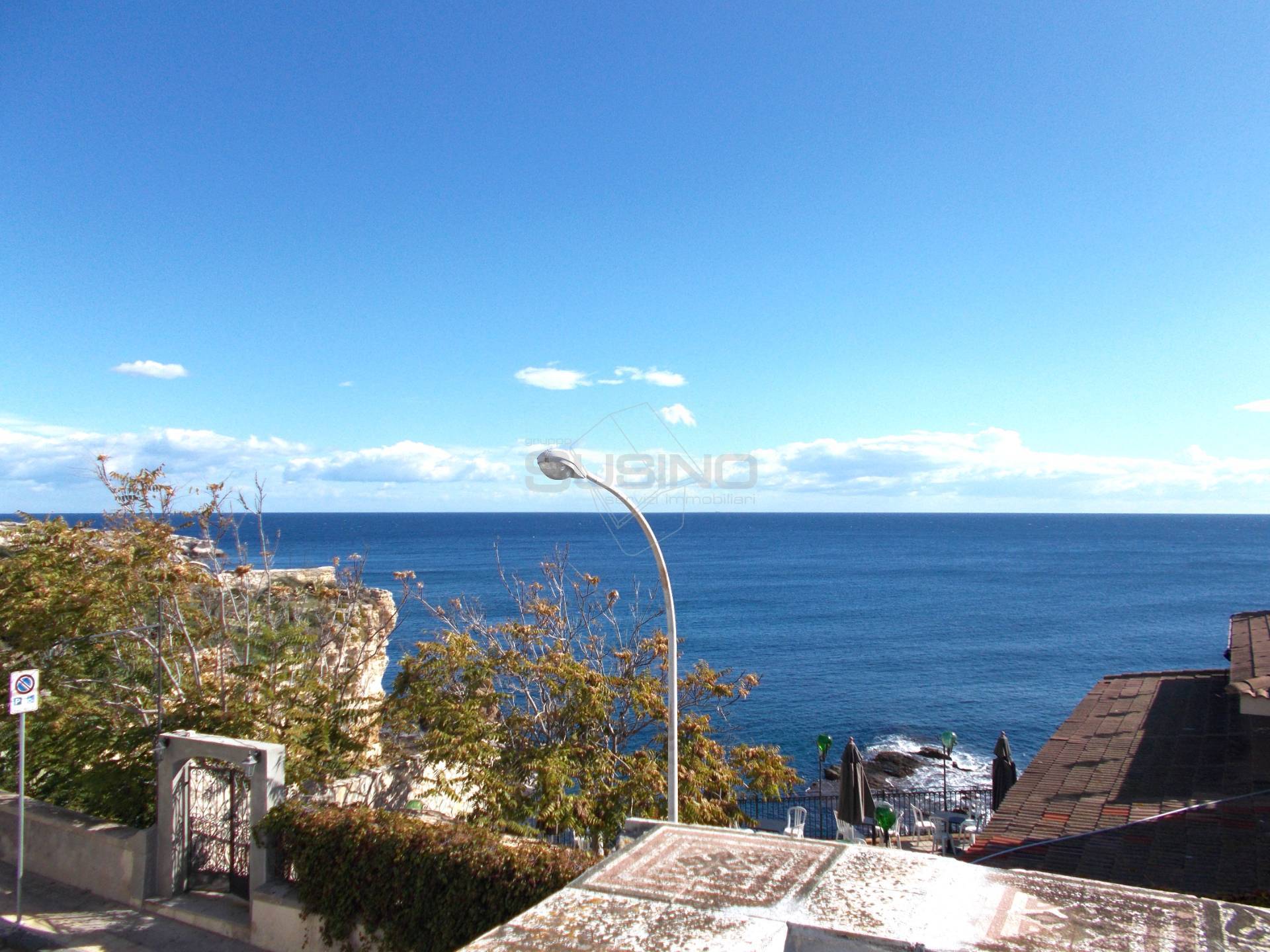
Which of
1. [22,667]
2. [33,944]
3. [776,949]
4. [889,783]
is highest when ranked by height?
[776,949]

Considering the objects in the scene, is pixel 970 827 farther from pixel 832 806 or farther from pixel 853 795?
pixel 832 806

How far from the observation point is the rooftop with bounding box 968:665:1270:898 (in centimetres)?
761

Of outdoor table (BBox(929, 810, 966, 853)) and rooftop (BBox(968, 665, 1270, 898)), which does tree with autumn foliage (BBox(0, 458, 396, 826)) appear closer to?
rooftop (BBox(968, 665, 1270, 898))

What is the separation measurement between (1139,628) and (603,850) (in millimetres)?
67642

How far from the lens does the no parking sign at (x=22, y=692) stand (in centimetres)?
999

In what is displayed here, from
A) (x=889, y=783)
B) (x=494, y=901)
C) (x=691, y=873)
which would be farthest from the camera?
(x=889, y=783)

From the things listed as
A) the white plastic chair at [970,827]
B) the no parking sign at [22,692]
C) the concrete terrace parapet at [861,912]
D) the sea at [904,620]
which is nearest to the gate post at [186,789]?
the no parking sign at [22,692]

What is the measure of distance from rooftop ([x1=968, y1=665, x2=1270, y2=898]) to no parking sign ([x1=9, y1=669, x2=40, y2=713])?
1098 centimetres

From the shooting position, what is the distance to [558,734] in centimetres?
1419

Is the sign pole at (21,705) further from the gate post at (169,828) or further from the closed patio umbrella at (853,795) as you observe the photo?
the closed patio umbrella at (853,795)

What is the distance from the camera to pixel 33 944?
9375 millimetres

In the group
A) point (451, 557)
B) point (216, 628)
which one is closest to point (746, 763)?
point (216, 628)

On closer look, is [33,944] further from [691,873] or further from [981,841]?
[981,841]

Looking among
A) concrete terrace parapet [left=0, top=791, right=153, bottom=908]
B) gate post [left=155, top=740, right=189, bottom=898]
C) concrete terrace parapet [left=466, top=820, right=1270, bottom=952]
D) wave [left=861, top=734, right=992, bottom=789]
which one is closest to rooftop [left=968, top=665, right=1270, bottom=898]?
concrete terrace parapet [left=466, top=820, right=1270, bottom=952]
